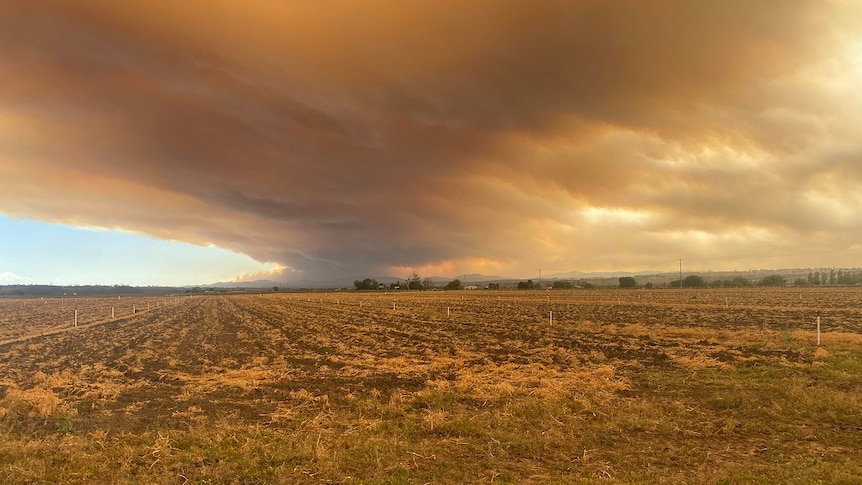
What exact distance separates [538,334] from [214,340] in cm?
2087

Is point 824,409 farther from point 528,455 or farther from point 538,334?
point 538,334

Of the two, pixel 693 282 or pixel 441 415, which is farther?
pixel 693 282

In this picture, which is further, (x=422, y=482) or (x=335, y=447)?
(x=335, y=447)

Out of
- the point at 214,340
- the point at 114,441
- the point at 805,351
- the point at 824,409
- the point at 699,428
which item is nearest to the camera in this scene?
the point at 114,441

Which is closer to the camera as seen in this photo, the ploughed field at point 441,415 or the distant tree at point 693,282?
the ploughed field at point 441,415

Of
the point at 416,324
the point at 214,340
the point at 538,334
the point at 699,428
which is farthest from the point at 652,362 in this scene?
the point at 214,340

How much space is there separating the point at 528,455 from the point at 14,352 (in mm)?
28414

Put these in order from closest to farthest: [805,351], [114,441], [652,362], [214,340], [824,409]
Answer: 1. [114,441]
2. [824,409]
3. [652,362]
4. [805,351]
5. [214,340]

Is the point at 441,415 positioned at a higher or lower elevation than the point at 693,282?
higher

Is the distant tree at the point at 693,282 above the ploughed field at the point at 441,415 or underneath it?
underneath

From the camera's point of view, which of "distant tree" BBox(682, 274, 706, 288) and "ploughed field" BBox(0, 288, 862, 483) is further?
"distant tree" BBox(682, 274, 706, 288)

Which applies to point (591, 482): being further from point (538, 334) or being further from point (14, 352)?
point (14, 352)

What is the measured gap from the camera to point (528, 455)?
25.8 ft

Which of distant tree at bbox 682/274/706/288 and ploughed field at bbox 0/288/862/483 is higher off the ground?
ploughed field at bbox 0/288/862/483
